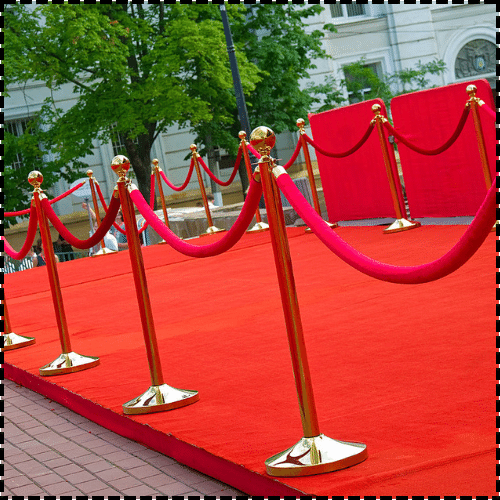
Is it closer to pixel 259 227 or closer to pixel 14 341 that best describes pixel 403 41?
pixel 259 227

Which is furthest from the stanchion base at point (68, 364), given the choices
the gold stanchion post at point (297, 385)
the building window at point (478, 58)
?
the building window at point (478, 58)

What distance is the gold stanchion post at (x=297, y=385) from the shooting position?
3621 millimetres

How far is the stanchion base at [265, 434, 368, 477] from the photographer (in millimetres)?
3602

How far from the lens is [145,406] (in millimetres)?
4918

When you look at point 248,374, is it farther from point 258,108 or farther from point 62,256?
point 258,108

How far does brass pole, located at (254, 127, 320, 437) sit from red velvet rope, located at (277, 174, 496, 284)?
0.07 metres

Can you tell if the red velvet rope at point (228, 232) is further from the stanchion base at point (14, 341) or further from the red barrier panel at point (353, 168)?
the red barrier panel at point (353, 168)

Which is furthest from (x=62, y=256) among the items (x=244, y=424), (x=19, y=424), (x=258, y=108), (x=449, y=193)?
(x=244, y=424)

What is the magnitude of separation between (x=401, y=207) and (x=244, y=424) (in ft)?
24.0

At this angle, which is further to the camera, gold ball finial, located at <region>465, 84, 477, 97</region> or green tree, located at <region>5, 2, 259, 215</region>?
green tree, located at <region>5, 2, 259, 215</region>

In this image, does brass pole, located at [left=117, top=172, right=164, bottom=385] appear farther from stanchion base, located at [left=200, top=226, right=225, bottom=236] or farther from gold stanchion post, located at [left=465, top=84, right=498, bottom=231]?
stanchion base, located at [left=200, top=226, right=225, bottom=236]

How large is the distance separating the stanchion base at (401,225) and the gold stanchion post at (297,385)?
7.13m

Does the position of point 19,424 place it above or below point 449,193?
below

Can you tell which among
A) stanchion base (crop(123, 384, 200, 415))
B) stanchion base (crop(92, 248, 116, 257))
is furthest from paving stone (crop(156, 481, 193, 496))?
stanchion base (crop(92, 248, 116, 257))
